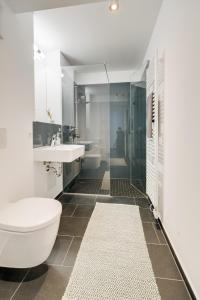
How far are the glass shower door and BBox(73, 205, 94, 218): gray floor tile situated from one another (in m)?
1.22

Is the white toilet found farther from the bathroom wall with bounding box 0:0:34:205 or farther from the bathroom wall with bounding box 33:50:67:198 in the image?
the bathroom wall with bounding box 33:50:67:198

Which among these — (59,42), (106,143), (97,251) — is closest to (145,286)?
(97,251)

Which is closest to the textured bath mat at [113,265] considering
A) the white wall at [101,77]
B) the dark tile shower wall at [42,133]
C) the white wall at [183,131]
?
the white wall at [183,131]

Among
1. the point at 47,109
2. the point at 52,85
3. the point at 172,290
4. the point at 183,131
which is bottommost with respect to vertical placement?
the point at 172,290

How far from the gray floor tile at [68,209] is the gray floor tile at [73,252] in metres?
0.63

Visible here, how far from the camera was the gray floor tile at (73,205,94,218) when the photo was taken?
252cm

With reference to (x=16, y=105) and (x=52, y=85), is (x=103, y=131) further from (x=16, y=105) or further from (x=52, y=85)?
(x=16, y=105)

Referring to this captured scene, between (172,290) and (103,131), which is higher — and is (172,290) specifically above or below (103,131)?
below

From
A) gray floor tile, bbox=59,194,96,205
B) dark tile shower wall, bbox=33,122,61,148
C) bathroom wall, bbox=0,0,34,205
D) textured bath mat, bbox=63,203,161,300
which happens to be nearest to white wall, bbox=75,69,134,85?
dark tile shower wall, bbox=33,122,61,148

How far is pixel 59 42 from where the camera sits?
290cm

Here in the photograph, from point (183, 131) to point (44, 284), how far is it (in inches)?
61.7

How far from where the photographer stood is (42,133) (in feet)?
8.29

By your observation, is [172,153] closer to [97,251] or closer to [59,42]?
[97,251]

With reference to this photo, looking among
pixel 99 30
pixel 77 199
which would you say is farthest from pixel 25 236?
pixel 99 30
